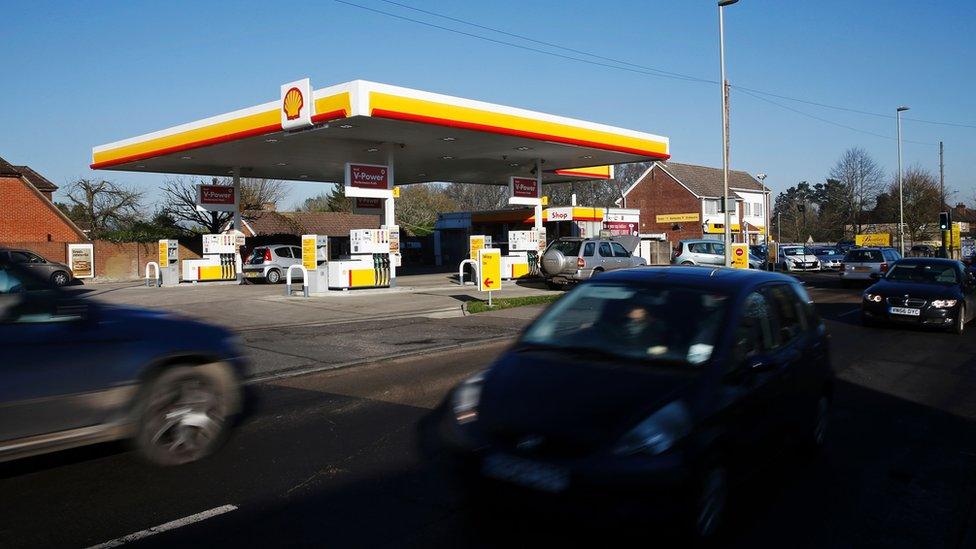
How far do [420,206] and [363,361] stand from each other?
216ft

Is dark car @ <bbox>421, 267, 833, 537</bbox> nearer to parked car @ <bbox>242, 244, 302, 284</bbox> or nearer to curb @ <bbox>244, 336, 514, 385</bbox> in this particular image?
curb @ <bbox>244, 336, 514, 385</bbox>

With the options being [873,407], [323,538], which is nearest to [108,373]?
[323,538]

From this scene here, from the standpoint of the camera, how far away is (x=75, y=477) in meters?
5.43

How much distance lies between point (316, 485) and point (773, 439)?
317 cm

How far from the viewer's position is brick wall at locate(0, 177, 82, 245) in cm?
3856

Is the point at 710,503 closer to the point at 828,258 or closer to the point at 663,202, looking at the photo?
the point at 828,258

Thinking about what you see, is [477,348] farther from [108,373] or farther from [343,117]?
[343,117]

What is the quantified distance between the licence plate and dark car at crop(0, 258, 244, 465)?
2.96m

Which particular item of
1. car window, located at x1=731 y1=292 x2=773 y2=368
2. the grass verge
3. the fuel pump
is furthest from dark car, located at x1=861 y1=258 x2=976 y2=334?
the fuel pump

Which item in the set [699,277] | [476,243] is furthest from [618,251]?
[699,277]

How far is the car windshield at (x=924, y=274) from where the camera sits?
1512 centimetres

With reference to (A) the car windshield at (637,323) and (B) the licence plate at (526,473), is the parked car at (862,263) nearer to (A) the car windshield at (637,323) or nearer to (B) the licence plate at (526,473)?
(A) the car windshield at (637,323)

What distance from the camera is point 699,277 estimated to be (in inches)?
207

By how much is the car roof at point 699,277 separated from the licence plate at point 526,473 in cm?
195
